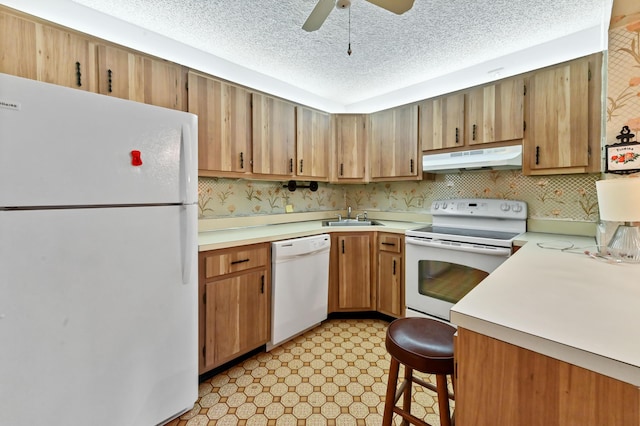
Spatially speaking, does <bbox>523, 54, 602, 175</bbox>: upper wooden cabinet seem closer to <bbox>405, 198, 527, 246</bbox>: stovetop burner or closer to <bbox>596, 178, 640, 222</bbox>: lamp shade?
<bbox>405, 198, 527, 246</bbox>: stovetop burner

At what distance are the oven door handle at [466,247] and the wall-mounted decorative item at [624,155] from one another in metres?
0.72

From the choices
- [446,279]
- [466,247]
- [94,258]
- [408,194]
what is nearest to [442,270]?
[446,279]

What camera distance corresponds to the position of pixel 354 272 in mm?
2645

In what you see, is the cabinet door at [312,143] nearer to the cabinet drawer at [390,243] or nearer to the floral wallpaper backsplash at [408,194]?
the floral wallpaper backsplash at [408,194]

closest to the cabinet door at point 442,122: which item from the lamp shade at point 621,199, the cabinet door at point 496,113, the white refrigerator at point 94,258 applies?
the cabinet door at point 496,113

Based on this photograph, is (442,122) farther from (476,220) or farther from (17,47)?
(17,47)

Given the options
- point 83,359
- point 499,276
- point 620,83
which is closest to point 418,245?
point 499,276

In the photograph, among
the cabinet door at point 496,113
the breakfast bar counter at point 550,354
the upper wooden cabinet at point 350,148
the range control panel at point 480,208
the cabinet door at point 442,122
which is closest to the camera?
the breakfast bar counter at point 550,354

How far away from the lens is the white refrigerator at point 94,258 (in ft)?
3.33

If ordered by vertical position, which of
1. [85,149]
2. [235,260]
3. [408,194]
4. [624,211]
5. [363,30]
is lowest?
[235,260]

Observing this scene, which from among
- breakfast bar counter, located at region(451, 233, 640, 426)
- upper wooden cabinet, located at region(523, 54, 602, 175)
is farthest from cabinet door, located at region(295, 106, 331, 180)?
breakfast bar counter, located at region(451, 233, 640, 426)

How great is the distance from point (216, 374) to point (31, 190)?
61.3 inches

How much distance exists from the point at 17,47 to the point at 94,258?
1.16 m

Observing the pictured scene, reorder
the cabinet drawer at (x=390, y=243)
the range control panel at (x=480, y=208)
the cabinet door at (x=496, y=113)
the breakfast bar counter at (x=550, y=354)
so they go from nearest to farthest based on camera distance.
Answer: the breakfast bar counter at (x=550, y=354), the cabinet door at (x=496, y=113), the range control panel at (x=480, y=208), the cabinet drawer at (x=390, y=243)
